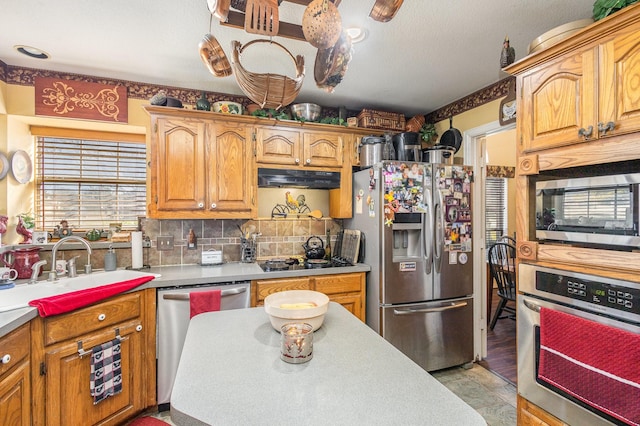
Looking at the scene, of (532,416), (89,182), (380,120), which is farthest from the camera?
(380,120)

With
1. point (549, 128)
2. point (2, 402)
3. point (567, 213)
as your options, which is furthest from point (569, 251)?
point (2, 402)

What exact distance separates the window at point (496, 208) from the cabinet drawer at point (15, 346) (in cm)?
517

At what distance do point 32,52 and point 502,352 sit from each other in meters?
4.66

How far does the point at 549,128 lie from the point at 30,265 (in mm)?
3341

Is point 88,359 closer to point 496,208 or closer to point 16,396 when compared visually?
point 16,396

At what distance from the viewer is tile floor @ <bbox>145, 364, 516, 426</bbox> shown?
2105mm

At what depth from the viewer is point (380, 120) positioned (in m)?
3.08

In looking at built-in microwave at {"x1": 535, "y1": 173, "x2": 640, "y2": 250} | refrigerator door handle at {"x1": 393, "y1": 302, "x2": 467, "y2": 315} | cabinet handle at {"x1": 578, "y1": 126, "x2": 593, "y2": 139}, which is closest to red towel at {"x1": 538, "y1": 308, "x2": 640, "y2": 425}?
built-in microwave at {"x1": 535, "y1": 173, "x2": 640, "y2": 250}

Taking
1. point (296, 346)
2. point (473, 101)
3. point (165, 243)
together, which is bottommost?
point (296, 346)

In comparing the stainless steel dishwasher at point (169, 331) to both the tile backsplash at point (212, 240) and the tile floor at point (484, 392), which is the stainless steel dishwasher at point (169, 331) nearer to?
the tile floor at point (484, 392)

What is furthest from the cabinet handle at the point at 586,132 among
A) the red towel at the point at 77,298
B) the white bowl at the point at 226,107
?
the red towel at the point at 77,298

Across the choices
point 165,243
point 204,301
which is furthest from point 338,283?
point 165,243

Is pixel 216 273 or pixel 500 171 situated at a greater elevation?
pixel 500 171

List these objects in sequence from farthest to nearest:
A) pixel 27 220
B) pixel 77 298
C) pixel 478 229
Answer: pixel 478 229 → pixel 27 220 → pixel 77 298
